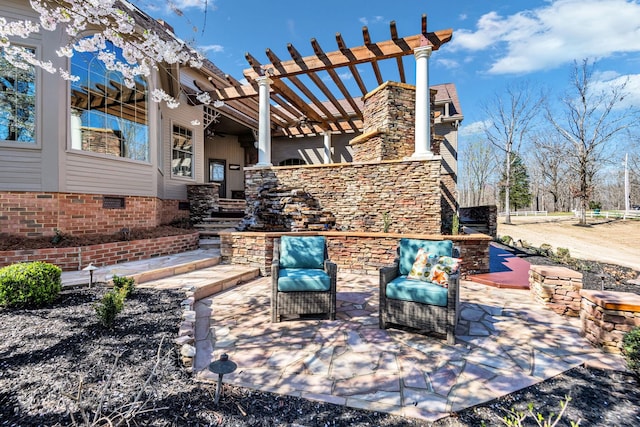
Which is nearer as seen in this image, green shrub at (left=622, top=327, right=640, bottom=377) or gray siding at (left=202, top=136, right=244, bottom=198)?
green shrub at (left=622, top=327, right=640, bottom=377)

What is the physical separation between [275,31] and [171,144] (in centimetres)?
472

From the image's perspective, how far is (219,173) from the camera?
1223cm

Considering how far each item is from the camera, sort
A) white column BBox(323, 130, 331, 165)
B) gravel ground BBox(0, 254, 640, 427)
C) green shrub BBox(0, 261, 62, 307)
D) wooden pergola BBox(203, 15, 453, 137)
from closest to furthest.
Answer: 1. gravel ground BBox(0, 254, 640, 427)
2. green shrub BBox(0, 261, 62, 307)
3. wooden pergola BBox(203, 15, 453, 137)
4. white column BBox(323, 130, 331, 165)

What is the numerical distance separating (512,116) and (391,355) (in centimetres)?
2260

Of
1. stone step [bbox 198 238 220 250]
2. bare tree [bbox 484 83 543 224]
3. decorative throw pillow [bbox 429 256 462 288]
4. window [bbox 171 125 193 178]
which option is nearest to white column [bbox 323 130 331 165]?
window [bbox 171 125 193 178]

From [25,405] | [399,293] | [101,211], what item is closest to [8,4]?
[101,211]

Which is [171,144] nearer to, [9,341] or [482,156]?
[9,341]

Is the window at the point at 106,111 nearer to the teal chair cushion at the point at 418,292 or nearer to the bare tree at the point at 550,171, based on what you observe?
the teal chair cushion at the point at 418,292

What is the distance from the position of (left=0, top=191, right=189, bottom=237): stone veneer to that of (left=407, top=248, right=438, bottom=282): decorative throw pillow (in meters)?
6.12

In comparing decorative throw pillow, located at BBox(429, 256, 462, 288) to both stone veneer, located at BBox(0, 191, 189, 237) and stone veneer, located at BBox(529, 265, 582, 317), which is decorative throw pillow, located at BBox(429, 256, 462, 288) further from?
stone veneer, located at BBox(0, 191, 189, 237)

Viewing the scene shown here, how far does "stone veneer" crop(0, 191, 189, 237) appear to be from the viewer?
477 cm

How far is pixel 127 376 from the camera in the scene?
1.99 metres

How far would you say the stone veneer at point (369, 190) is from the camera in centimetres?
601

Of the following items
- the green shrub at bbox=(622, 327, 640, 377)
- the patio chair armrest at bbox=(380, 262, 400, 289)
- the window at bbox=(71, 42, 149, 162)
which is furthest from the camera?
the window at bbox=(71, 42, 149, 162)
